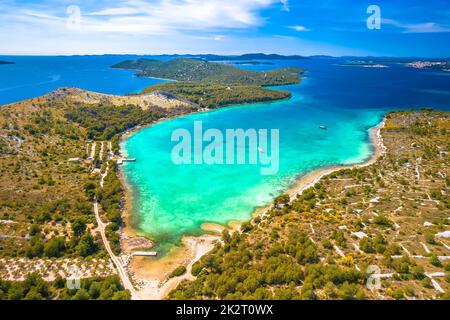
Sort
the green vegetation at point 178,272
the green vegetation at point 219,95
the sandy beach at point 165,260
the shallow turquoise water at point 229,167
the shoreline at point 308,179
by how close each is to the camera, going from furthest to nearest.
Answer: the green vegetation at point 219,95 → the shallow turquoise water at point 229,167 → the shoreline at point 308,179 → the green vegetation at point 178,272 → the sandy beach at point 165,260

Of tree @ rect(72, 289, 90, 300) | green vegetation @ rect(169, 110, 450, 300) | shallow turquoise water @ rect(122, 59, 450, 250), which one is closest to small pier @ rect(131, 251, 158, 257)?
shallow turquoise water @ rect(122, 59, 450, 250)

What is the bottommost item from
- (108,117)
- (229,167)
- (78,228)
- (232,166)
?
(78,228)

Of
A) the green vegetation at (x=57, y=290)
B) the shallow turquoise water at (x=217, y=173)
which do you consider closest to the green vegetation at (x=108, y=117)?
the shallow turquoise water at (x=217, y=173)

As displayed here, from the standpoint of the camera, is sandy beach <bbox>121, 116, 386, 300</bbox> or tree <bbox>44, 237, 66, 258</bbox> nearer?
sandy beach <bbox>121, 116, 386, 300</bbox>

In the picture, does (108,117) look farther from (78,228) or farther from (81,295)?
(81,295)

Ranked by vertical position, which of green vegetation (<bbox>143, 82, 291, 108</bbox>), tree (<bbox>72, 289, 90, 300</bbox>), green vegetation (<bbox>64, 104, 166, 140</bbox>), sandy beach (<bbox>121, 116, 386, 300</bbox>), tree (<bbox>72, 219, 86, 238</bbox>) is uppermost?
green vegetation (<bbox>143, 82, 291, 108</bbox>)

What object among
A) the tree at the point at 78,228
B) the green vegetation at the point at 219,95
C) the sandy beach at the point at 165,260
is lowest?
the sandy beach at the point at 165,260

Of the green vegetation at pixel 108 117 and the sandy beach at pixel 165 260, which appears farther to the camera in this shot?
the green vegetation at pixel 108 117

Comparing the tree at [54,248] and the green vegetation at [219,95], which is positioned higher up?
the green vegetation at [219,95]

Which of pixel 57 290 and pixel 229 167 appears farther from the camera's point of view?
pixel 229 167

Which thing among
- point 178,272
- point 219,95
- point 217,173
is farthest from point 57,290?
point 219,95

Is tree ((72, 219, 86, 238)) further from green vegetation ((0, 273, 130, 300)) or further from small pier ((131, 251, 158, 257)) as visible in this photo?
green vegetation ((0, 273, 130, 300))

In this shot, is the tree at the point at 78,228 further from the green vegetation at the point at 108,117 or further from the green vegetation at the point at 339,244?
the green vegetation at the point at 108,117
